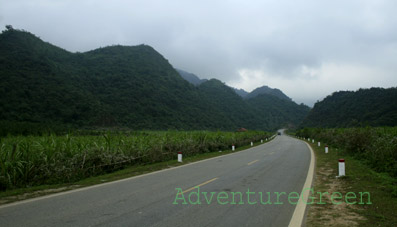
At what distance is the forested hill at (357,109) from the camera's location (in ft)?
178

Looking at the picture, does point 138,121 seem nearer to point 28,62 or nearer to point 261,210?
point 28,62

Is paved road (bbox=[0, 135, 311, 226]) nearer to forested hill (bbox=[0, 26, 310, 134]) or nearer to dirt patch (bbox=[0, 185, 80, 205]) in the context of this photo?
dirt patch (bbox=[0, 185, 80, 205])

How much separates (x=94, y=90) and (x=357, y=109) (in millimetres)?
74338

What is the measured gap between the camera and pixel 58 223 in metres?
4.95

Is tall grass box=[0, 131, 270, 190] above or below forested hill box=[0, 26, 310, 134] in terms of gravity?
below

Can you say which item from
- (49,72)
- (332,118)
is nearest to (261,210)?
(49,72)

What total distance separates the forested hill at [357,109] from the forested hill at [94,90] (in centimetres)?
3312

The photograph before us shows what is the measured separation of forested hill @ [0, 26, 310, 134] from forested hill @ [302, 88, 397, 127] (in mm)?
33121

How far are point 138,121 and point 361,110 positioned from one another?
5933cm

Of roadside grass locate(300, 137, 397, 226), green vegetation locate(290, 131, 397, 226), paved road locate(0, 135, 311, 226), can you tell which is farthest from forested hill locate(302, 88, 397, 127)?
paved road locate(0, 135, 311, 226)

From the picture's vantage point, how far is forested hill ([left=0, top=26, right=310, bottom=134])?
4634 cm

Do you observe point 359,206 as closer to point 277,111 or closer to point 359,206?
point 359,206

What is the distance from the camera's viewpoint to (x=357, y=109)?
71.9m

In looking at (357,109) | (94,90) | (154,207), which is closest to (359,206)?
(154,207)
